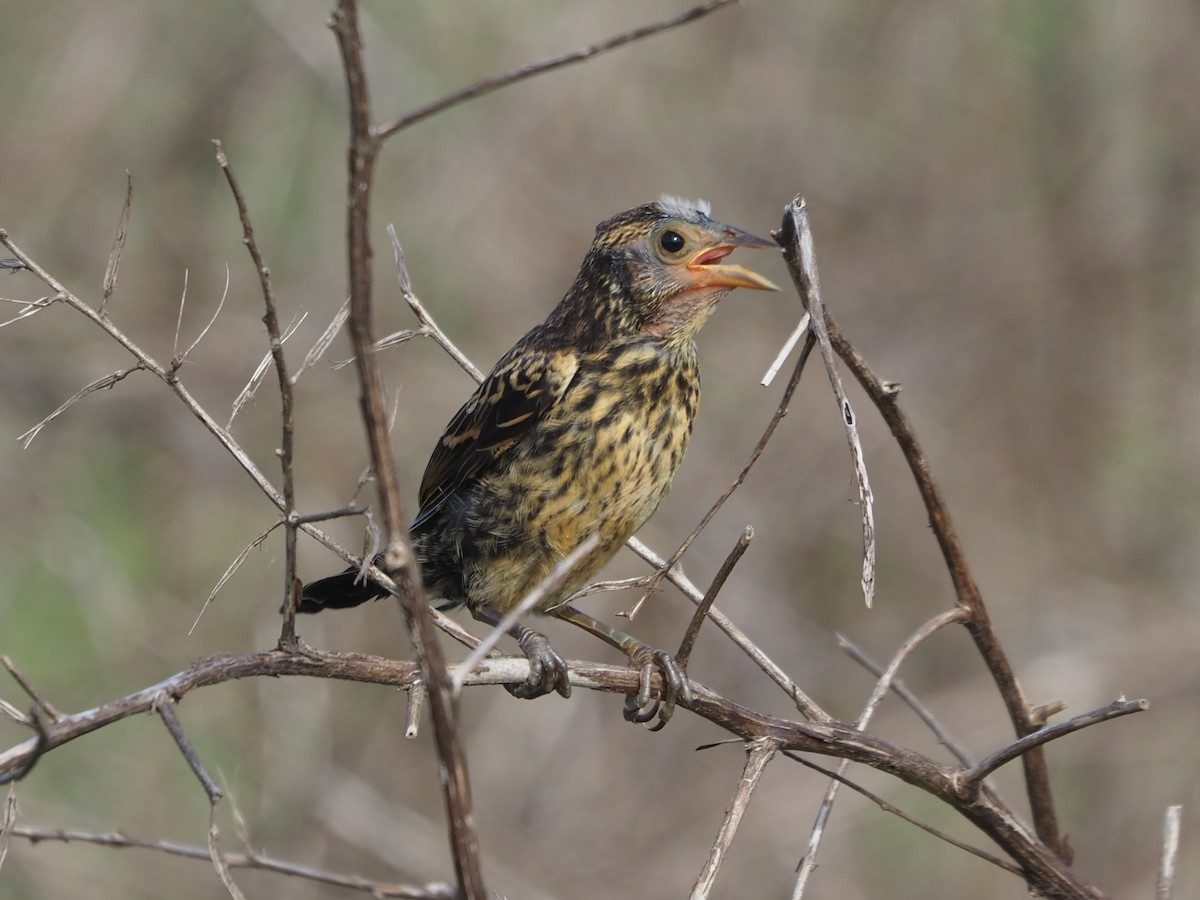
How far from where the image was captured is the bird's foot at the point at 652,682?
2.86 metres

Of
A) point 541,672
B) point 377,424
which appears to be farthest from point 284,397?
point 541,672

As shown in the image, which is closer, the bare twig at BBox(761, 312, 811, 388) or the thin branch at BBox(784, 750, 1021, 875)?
the bare twig at BBox(761, 312, 811, 388)

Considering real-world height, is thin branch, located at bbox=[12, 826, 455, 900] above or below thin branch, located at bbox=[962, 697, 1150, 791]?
below

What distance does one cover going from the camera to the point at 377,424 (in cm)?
156

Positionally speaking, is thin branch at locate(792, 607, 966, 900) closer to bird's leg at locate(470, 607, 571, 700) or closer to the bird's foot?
the bird's foot

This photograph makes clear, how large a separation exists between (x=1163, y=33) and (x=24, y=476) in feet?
20.3

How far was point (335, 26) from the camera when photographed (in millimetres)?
1493

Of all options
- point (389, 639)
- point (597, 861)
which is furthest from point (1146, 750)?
point (389, 639)

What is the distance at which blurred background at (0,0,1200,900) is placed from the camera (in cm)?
634

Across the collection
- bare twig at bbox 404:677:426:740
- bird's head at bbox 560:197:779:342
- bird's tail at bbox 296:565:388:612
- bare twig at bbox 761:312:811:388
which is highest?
bird's head at bbox 560:197:779:342

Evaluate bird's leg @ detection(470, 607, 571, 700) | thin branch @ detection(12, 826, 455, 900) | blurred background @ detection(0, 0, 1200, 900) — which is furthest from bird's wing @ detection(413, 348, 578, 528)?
blurred background @ detection(0, 0, 1200, 900)

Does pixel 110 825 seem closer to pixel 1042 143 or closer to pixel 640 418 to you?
pixel 640 418

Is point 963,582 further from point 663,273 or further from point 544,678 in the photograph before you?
point 663,273

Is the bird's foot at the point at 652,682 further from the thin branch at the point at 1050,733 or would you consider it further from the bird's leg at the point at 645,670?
the thin branch at the point at 1050,733
